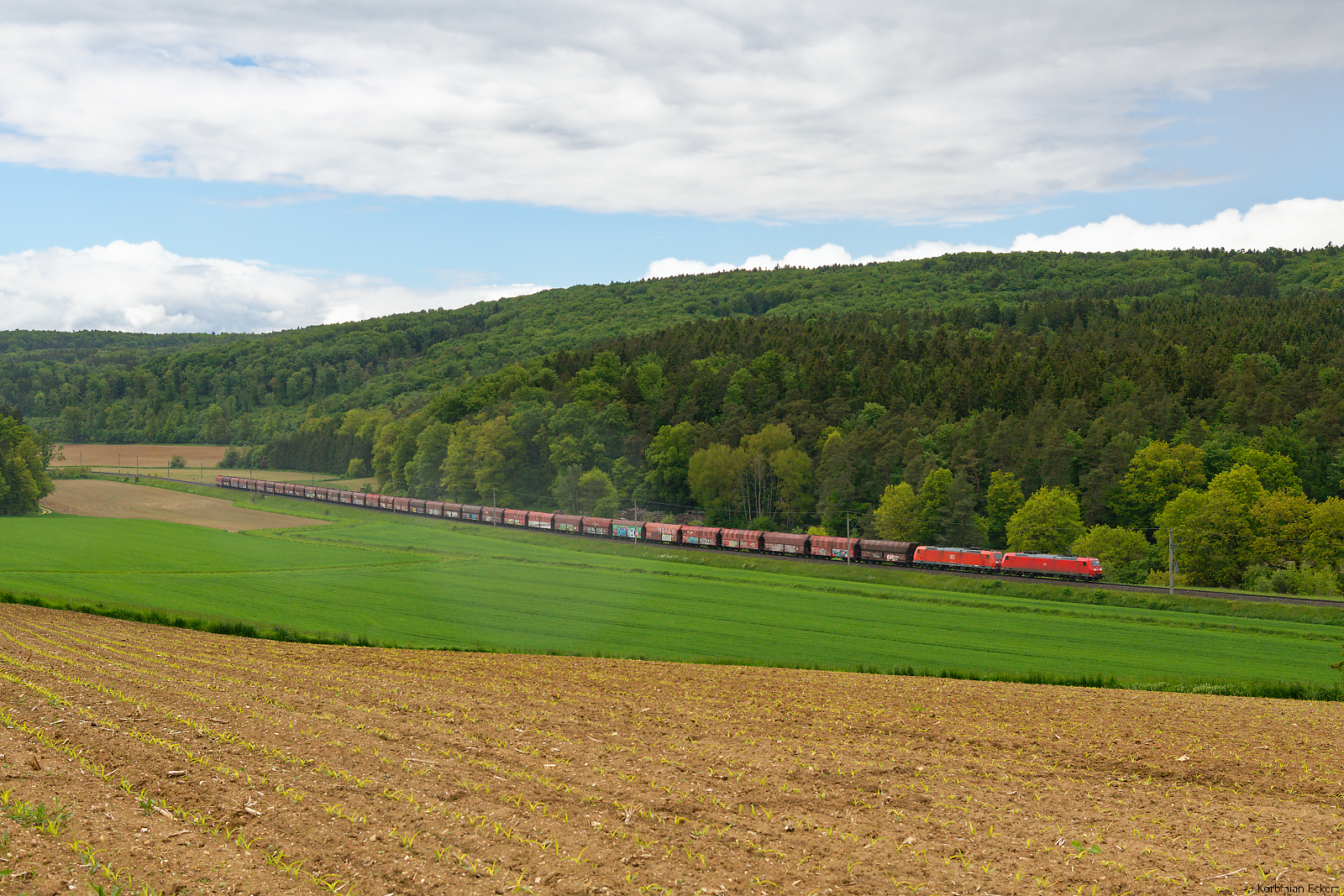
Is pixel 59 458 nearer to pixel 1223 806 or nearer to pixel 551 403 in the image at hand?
pixel 551 403

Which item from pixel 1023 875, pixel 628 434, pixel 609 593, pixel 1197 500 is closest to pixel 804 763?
pixel 1023 875

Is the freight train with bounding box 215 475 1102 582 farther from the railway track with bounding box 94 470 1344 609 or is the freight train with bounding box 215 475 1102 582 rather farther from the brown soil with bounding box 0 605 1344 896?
the brown soil with bounding box 0 605 1344 896

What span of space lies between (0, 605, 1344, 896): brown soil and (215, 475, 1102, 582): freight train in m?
50.7

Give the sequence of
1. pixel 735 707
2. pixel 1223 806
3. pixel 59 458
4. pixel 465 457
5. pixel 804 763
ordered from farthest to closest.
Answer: pixel 59 458, pixel 465 457, pixel 735 707, pixel 804 763, pixel 1223 806

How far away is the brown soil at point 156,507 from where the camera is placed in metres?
104

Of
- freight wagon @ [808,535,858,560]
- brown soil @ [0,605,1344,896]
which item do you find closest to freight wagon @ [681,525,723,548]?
freight wagon @ [808,535,858,560]

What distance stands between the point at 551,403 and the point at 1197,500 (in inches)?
3345

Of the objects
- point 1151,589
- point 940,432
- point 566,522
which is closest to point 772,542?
point 566,522

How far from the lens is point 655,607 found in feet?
180

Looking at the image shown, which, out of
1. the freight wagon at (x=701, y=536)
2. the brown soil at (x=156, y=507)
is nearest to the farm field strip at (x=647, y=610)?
the freight wagon at (x=701, y=536)

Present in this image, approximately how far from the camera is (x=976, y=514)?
96438 millimetres

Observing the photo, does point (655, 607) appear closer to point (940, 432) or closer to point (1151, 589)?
point (1151, 589)

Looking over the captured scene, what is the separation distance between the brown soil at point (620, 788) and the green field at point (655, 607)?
15.5 metres

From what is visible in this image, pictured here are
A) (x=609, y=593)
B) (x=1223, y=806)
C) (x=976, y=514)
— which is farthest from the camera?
(x=976, y=514)
